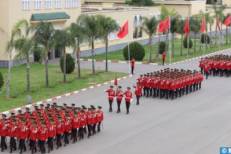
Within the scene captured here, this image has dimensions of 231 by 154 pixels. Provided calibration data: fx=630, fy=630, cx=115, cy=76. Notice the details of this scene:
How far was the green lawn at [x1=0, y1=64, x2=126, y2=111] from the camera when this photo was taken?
103 ft

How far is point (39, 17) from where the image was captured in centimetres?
4631

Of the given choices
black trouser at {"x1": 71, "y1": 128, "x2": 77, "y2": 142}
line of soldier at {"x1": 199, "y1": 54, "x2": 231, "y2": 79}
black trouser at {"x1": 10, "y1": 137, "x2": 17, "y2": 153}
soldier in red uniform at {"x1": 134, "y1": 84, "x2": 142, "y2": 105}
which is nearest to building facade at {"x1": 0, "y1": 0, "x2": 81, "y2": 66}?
line of soldier at {"x1": 199, "y1": 54, "x2": 231, "y2": 79}

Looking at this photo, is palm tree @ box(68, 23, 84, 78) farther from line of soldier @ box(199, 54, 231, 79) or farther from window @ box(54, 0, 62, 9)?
window @ box(54, 0, 62, 9)

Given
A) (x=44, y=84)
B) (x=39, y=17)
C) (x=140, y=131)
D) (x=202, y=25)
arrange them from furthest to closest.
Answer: (x=202, y=25), (x=39, y=17), (x=44, y=84), (x=140, y=131)

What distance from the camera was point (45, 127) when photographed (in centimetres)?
2130

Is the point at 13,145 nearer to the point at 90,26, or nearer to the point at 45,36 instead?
the point at 45,36

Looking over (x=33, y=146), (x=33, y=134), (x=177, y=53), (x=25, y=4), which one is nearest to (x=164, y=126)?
(x=33, y=146)

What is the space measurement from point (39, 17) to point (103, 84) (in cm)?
1134

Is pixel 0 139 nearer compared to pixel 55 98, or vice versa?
pixel 0 139

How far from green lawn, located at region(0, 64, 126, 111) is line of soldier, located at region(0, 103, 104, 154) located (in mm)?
6418

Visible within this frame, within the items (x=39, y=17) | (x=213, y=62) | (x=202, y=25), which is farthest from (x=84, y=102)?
(x=202, y=25)

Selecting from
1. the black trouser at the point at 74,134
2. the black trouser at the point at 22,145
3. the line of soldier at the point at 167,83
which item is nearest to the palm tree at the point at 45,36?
the line of soldier at the point at 167,83

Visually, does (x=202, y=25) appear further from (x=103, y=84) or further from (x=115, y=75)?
(x=103, y=84)

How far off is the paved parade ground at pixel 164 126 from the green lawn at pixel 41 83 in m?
1.31
